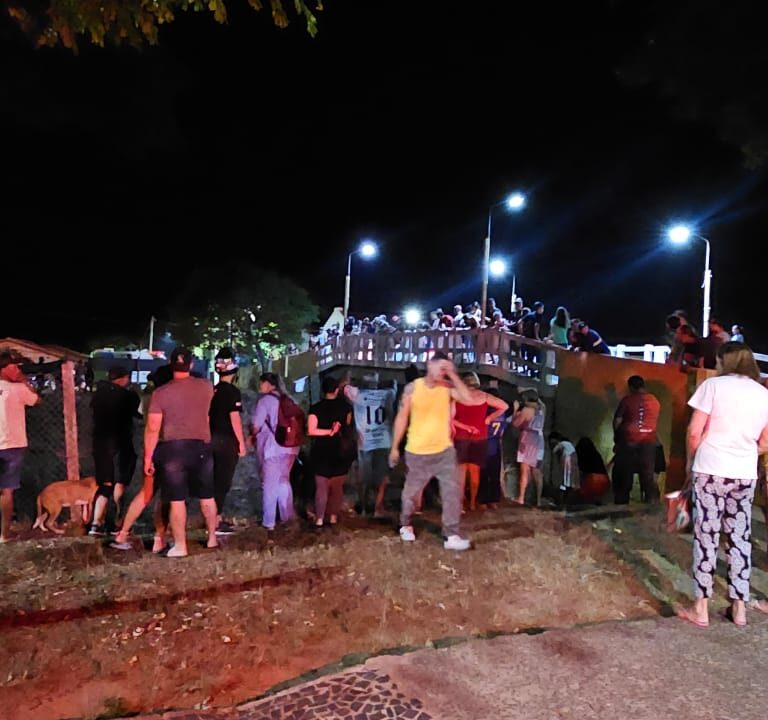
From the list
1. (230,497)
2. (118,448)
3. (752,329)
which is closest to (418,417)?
(118,448)

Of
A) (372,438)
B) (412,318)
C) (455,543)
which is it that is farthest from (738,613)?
(412,318)

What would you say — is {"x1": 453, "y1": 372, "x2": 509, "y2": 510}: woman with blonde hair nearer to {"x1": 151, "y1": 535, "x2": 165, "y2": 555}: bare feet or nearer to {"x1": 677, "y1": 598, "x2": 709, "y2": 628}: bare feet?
{"x1": 151, "y1": 535, "x2": 165, "y2": 555}: bare feet

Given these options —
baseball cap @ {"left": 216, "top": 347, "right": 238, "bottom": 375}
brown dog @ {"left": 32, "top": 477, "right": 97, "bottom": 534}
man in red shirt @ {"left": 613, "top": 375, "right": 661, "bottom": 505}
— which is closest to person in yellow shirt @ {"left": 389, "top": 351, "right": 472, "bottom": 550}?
baseball cap @ {"left": 216, "top": 347, "right": 238, "bottom": 375}

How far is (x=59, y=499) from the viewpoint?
702 centimetres

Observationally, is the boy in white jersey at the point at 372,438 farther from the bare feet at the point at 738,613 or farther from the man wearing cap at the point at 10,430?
the bare feet at the point at 738,613

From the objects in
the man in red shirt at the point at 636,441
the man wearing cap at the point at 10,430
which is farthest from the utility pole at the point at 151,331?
the man in red shirt at the point at 636,441

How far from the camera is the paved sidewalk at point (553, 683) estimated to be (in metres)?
3.46

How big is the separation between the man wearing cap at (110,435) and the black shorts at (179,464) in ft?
3.68

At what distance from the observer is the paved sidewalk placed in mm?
3455

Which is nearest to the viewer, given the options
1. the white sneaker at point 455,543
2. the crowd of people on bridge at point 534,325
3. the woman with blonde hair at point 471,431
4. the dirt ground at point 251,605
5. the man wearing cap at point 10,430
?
the dirt ground at point 251,605

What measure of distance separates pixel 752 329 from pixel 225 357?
36.4 metres

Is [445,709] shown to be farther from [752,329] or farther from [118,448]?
[752,329]

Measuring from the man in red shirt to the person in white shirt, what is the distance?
3.51 meters

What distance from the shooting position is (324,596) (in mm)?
4965
